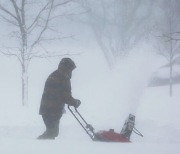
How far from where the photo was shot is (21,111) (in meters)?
13.6

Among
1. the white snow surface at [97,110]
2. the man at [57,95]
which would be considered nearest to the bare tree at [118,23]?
the white snow surface at [97,110]

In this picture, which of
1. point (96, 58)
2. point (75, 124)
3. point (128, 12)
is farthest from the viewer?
point (96, 58)

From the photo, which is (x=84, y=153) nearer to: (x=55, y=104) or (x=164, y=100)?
(x=55, y=104)

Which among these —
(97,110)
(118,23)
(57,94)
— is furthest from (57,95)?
(118,23)

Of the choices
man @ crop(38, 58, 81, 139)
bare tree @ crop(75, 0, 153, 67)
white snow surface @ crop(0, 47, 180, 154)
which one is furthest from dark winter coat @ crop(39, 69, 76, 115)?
bare tree @ crop(75, 0, 153, 67)

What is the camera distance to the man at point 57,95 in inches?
246

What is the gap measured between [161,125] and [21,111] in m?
4.77

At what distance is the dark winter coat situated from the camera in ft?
20.5

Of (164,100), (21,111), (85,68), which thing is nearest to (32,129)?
(21,111)

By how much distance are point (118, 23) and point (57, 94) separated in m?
21.0

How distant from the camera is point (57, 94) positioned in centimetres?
628

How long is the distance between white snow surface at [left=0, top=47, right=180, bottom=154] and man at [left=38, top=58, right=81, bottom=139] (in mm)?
426

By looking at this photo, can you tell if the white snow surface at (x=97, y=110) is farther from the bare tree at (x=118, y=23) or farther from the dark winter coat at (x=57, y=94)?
the bare tree at (x=118, y=23)

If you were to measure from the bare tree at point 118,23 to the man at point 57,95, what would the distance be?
1695 cm
